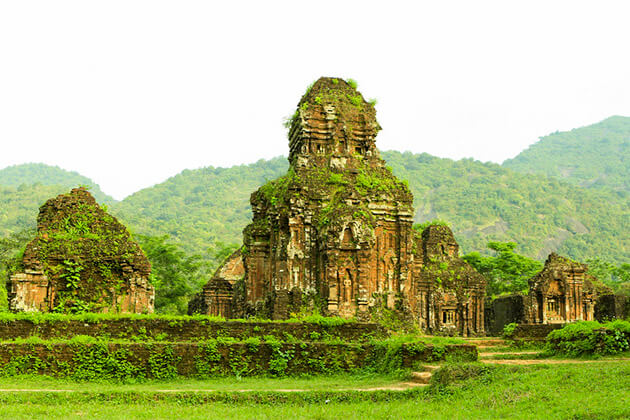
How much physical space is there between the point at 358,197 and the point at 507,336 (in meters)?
6.78

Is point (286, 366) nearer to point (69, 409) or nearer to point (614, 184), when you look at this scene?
point (69, 409)

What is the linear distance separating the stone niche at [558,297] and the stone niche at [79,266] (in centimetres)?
1673

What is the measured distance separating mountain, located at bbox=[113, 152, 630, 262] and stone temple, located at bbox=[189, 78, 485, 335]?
53.3 m

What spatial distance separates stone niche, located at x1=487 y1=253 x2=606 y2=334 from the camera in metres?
28.4

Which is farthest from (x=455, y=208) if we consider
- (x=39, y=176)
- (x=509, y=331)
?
(x=39, y=176)

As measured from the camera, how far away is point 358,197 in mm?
22219

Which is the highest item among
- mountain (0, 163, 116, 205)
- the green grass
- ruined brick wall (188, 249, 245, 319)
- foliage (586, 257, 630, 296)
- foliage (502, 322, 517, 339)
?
mountain (0, 163, 116, 205)

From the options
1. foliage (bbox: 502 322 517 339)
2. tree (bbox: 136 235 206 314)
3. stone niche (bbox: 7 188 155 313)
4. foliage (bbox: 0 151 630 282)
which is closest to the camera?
foliage (bbox: 502 322 517 339)

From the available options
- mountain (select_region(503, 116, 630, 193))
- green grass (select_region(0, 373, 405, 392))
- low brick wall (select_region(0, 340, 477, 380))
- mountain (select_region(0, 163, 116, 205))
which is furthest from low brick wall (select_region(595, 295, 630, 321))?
mountain (select_region(0, 163, 116, 205))

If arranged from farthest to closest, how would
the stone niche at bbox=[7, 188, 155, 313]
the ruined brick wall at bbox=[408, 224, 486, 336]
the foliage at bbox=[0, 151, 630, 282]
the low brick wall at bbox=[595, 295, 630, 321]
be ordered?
the foliage at bbox=[0, 151, 630, 282]
the low brick wall at bbox=[595, 295, 630, 321]
the ruined brick wall at bbox=[408, 224, 486, 336]
the stone niche at bbox=[7, 188, 155, 313]

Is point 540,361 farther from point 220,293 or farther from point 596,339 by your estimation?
point 220,293

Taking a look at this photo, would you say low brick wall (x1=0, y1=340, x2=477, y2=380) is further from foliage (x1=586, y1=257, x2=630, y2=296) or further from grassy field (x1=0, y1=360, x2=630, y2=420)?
foliage (x1=586, y1=257, x2=630, y2=296)

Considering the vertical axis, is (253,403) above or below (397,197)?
below

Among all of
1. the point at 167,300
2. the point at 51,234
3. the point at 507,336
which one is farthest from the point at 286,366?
the point at 167,300
